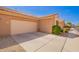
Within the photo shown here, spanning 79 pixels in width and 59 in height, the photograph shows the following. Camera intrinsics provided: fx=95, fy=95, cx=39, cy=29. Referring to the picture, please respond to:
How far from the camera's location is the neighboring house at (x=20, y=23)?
734 centimetres

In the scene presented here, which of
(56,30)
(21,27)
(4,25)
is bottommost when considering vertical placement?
(21,27)

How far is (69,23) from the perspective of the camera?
673cm

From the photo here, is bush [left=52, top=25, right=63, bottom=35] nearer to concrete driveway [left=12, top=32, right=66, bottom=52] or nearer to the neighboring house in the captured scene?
the neighboring house

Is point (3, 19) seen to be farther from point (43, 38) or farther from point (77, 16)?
point (77, 16)

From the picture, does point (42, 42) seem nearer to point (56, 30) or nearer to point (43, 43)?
point (43, 43)

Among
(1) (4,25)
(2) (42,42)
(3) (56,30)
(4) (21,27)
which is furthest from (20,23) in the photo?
(3) (56,30)

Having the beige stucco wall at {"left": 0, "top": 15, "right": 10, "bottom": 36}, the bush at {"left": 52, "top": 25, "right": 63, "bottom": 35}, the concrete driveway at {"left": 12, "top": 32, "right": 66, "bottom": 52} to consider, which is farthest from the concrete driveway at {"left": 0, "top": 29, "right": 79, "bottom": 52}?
the beige stucco wall at {"left": 0, "top": 15, "right": 10, "bottom": 36}

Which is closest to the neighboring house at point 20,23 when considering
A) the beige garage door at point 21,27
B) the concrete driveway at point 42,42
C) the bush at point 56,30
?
the beige garage door at point 21,27

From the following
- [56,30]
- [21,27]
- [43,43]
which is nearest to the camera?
[43,43]

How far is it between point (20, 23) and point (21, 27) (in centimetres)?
42

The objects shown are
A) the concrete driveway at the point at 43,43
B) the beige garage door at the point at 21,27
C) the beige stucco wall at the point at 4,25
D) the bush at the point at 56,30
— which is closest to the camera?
the concrete driveway at the point at 43,43

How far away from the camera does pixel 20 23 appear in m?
9.12

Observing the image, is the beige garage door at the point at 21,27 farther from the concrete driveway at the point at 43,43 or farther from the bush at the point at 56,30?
the bush at the point at 56,30
